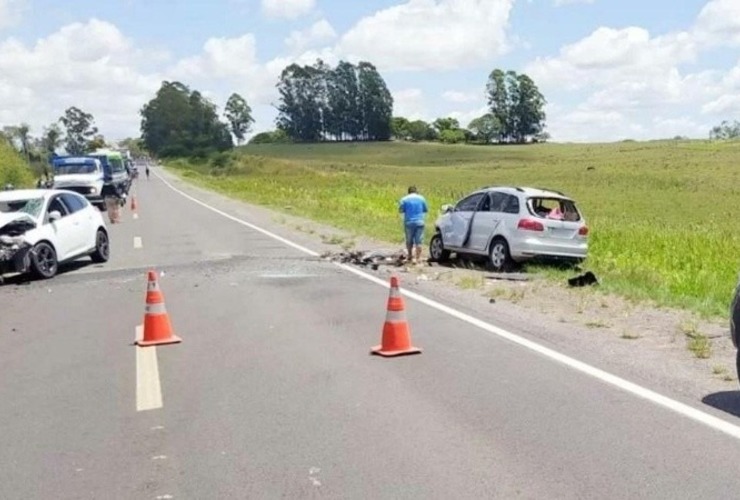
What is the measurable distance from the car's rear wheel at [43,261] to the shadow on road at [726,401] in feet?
40.5

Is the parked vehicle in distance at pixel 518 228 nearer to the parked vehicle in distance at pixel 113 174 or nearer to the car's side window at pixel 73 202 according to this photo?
the car's side window at pixel 73 202

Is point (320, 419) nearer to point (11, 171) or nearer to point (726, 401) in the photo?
point (726, 401)

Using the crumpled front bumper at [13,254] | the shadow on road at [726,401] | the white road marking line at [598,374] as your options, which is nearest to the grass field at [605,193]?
the white road marking line at [598,374]

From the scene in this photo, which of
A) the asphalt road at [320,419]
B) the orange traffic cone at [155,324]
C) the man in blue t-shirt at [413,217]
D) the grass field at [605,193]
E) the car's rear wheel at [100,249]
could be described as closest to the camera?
the asphalt road at [320,419]

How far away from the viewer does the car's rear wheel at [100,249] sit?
19.0 meters

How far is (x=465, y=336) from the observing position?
32.0 ft

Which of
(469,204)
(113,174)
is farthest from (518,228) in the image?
(113,174)

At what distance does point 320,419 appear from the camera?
6.55m

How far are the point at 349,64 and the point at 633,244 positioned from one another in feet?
498

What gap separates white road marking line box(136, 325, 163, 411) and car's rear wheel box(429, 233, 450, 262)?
10.1 metres

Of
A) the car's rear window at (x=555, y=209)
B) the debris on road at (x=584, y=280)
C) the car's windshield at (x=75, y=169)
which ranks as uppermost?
the car's rear window at (x=555, y=209)

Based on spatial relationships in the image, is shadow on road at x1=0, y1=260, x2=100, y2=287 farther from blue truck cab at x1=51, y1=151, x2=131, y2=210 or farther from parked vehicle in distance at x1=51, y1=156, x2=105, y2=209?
parked vehicle in distance at x1=51, y1=156, x2=105, y2=209

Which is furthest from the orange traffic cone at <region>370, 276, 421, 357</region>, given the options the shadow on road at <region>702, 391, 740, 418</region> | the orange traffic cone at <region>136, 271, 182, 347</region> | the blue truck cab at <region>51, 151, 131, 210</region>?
the blue truck cab at <region>51, 151, 131, 210</region>

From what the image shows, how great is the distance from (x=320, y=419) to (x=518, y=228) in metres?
10.6
